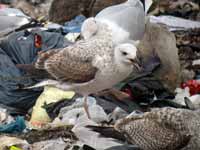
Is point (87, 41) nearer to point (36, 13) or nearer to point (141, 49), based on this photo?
point (141, 49)

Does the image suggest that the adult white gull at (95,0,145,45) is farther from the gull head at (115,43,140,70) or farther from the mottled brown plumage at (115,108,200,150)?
the mottled brown plumage at (115,108,200,150)

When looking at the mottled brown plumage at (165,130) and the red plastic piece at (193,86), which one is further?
the red plastic piece at (193,86)

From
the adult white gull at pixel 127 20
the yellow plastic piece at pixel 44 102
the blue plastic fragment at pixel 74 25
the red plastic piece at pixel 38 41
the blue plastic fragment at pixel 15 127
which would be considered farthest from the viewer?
the blue plastic fragment at pixel 74 25

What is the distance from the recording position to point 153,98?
551cm

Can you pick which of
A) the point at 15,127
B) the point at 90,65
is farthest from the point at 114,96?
the point at 15,127

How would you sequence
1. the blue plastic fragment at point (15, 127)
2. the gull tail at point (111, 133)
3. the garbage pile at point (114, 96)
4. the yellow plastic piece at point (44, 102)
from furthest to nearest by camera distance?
the yellow plastic piece at point (44, 102) < the blue plastic fragment at point (15, 127) < the gull tail at point (111, 133) < the garbage pile at point (114, 96)

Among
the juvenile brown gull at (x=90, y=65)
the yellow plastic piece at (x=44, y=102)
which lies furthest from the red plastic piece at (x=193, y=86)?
the juvenile brown gull at (x=90, y=65)

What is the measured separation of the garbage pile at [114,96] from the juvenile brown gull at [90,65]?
13 cm

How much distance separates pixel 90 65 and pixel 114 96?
72 cm

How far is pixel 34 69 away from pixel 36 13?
4.75 meters

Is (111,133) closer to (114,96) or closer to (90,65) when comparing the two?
(90,65)

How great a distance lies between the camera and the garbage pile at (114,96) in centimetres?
396

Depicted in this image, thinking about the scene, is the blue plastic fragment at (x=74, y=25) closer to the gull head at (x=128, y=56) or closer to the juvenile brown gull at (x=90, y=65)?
the juvenile brown gull at (x=90, y=65)

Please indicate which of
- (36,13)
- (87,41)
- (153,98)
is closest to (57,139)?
(87,41)
